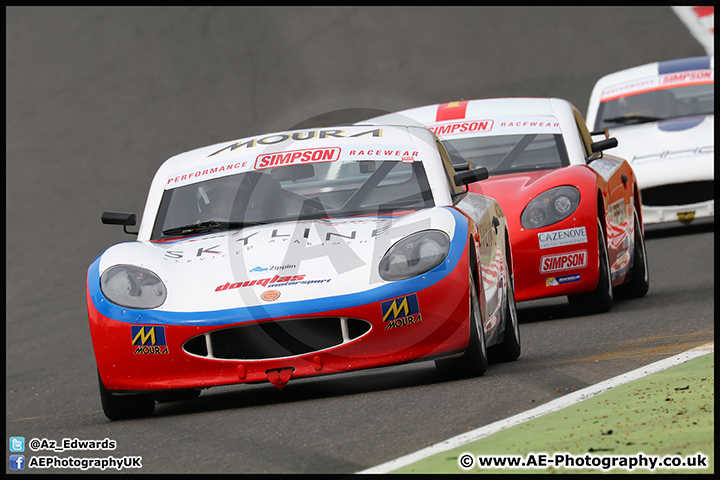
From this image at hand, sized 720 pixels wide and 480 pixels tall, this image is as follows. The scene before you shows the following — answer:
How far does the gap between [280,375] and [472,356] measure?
90cm

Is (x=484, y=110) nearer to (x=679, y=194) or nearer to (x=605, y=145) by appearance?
(x=605, y=145)

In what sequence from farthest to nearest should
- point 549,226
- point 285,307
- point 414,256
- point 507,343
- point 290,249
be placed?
1. point 549,226
2. point 507,343
3. point 290,249
4. point 414,256
5. point 285,307

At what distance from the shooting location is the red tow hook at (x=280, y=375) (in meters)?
5.62

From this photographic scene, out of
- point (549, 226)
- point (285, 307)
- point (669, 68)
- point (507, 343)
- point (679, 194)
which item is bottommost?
point (679, 194)

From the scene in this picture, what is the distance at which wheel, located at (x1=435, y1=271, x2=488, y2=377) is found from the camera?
19.1ft

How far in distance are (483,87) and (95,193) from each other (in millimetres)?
8314

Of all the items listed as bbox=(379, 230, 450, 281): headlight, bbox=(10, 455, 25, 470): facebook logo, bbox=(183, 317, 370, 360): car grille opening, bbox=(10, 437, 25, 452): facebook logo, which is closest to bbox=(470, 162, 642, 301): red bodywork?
bbox=(379, 230, 450, 281): headlight

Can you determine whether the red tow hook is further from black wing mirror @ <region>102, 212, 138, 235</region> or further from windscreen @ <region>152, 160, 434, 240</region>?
black wing mirror @ <region>102, 212, 138, 235</region>

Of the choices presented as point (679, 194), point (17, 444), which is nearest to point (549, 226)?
point (17, 444)

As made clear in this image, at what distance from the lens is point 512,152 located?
9.32 metres

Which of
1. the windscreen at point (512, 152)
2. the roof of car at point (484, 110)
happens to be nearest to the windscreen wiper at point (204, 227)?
the windscreen at point (512, 152)

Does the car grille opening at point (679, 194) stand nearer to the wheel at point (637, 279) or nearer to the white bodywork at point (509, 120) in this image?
the white bodywork at point (509, 120)

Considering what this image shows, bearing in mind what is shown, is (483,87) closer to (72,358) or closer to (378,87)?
(378,87)

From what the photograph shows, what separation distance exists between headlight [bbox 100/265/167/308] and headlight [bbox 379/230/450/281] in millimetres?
1028
